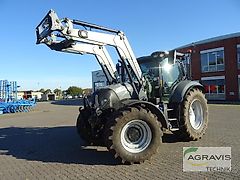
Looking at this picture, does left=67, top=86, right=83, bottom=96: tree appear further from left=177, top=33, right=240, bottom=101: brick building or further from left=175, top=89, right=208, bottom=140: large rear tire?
left=175, top=89, right=208, bottom=140: large rear tire

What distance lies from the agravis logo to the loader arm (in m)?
2.44

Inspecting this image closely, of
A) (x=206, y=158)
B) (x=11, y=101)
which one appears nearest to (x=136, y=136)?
(x=206, y=158)

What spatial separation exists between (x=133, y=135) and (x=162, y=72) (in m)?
2.96

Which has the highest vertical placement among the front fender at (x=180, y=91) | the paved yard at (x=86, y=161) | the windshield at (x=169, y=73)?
the windshield at (x=169, y=73)

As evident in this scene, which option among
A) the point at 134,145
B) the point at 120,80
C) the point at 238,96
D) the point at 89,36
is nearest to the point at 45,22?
the point at 89,36

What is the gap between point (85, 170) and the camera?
22.4 ft

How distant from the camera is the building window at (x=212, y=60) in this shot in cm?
3875

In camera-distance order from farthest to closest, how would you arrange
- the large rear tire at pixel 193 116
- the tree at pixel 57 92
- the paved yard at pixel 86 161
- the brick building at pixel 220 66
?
the tree at pixel 57 92
the brick building at pixel 220 66
the large rear tire at pixel 193 116
the paved yard at pixel 86 161

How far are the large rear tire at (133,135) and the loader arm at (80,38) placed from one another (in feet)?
5.52

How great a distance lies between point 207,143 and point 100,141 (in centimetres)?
315

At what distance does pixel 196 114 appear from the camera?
10672 mm

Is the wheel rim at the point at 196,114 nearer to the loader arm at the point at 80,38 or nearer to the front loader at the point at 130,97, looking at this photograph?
the front loader at the point at 130,97

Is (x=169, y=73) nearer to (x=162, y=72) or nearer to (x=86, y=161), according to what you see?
(x=162, y=72)

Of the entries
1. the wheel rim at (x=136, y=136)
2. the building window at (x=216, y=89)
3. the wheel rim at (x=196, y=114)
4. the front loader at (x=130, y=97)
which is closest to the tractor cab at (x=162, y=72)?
the front loader at (x=130, y=97)
